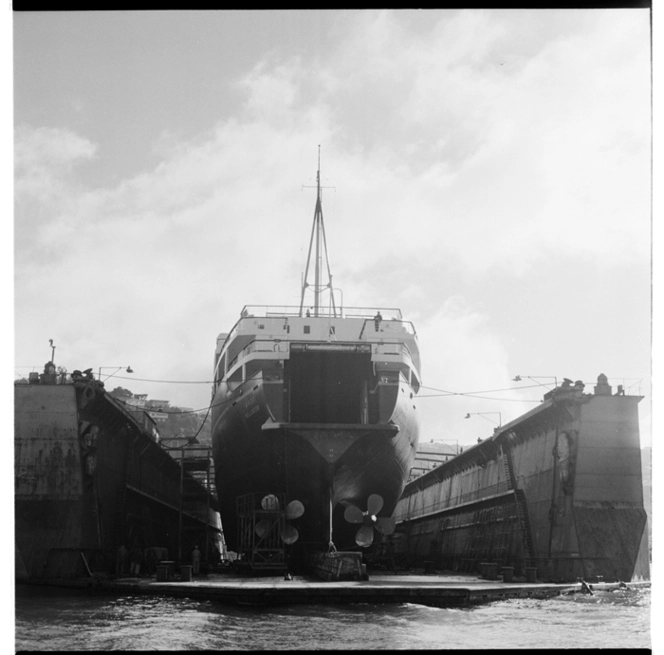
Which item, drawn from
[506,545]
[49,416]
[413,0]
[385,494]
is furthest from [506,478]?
[413,0]

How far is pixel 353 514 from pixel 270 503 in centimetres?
236

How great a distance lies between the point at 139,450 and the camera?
23.9 m

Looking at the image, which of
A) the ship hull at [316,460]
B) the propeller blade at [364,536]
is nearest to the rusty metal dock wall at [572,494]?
the ship hull at [316,460]

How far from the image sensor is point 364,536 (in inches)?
851

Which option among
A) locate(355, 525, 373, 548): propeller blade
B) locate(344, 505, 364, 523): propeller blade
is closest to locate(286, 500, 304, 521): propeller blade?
locate(344, 505, 364, 523): propeller blade

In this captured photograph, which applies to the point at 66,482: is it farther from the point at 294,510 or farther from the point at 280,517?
the point at 294,510

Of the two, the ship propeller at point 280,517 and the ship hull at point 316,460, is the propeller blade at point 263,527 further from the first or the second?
the ship hull at point 316,460

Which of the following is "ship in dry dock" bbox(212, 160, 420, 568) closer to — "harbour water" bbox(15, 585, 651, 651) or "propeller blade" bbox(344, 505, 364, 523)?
"propeller blade" bbox(344, 505, 364, 523)

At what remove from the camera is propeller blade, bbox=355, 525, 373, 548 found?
70.4 ft

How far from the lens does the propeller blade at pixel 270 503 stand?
20.3m

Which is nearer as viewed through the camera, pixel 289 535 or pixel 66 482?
pixel 66 482

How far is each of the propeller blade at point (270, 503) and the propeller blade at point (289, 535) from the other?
54cm

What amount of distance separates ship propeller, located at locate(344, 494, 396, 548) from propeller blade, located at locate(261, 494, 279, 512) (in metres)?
2.03

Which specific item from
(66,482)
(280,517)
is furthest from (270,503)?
(66,482)
